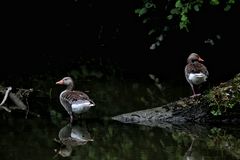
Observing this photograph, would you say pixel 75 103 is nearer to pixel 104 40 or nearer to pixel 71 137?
pixel 71 137

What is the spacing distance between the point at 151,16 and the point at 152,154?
743 centimetres

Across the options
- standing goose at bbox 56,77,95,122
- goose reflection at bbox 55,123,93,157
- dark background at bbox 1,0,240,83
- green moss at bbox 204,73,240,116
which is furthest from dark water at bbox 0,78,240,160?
dark background at bbox 1,0,240,83

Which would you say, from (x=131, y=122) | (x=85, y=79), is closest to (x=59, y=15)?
(x=85, y=79)

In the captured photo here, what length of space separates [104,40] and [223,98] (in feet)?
34.7

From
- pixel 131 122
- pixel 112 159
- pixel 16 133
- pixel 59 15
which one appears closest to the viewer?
pixel 112 159

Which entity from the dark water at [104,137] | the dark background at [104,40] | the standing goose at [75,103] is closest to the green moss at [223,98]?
the dark water at [104,137]

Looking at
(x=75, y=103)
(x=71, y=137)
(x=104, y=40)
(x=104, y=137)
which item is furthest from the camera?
(x=104, y=40)

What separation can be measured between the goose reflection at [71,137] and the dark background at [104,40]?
4.68m

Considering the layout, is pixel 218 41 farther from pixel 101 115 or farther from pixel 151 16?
pixel 101 115

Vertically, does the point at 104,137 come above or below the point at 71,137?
below

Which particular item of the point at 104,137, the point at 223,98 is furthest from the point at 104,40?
the point at 104,137

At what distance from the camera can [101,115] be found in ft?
39.7

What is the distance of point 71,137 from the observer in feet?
34.9

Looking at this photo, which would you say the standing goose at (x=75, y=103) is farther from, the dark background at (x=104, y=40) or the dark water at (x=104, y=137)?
the dark background at (x=104, y=40)
